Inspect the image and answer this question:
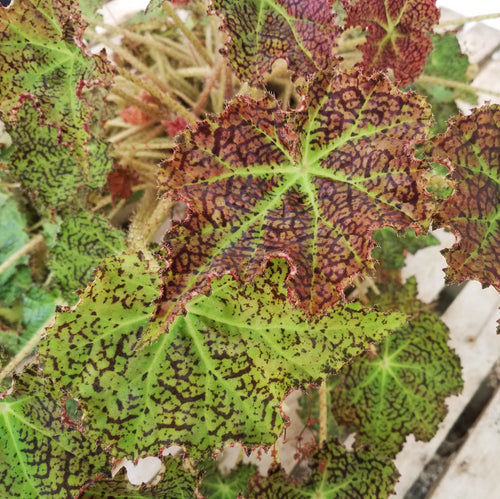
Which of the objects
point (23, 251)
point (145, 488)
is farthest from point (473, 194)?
point (23, 251)

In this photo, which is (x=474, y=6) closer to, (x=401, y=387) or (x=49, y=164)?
(x=401, y=387)

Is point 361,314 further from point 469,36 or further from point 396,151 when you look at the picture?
point 469,36

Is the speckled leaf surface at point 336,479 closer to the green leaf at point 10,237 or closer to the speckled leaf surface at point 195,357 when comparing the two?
the speckled leaf surface at point 195,357

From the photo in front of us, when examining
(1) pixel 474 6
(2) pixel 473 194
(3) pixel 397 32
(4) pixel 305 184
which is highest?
(1) pixel 474 6

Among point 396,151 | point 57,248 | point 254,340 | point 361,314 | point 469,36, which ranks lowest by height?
point 57,248

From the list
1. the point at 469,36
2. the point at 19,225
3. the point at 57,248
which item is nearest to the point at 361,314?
the point at 57,248

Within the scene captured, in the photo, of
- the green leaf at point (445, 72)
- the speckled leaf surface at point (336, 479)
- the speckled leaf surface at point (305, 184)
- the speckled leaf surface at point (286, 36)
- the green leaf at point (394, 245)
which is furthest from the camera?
the green leaf at point (445, 72)

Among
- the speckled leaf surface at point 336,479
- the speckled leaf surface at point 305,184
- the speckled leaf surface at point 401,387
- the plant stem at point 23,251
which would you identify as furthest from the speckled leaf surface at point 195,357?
Answer: the plant stem at point 23,251
